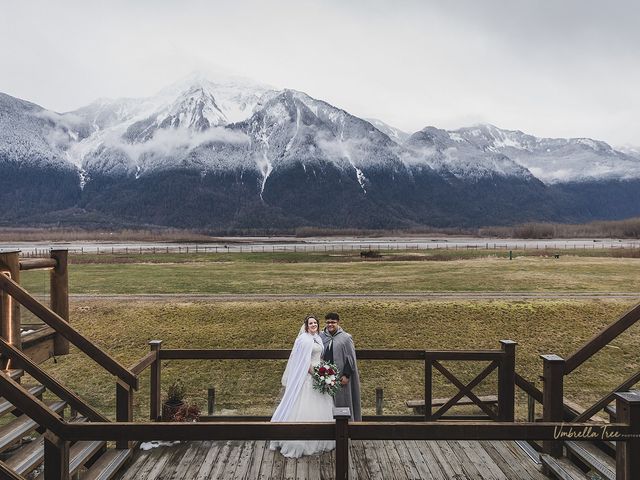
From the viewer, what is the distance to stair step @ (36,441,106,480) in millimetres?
6148

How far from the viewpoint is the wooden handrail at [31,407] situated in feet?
16.2

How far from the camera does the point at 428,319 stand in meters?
22.2

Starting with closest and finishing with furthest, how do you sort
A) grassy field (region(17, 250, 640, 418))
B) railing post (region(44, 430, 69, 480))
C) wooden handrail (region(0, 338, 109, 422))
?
1. railing post (region(44, 430, 69, 480))
2. wooden handrail (region(0, 338, 109, 422))
3. grassy field (region(17, 250, 640, 418))

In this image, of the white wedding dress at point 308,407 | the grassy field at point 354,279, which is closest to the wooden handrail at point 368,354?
the white wedding dress at point 308,407

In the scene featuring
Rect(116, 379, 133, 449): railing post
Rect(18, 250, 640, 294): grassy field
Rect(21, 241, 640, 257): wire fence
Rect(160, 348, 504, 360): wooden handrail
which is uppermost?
Rect(160, 348, 504, 360): wooden handrail

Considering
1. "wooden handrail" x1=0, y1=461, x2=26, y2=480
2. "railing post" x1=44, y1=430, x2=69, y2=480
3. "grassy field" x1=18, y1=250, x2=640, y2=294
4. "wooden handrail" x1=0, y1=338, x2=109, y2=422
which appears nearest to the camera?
"wooden handrail" x1=0, y1=461, x2=26, y2=480

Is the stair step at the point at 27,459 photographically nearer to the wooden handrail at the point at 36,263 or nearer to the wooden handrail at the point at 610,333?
the wooden handrail at the point at 36,263

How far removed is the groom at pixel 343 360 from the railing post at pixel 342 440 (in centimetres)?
274

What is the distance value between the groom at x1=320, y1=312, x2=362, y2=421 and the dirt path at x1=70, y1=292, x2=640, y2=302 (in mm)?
18722

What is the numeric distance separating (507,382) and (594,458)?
81.7 inches

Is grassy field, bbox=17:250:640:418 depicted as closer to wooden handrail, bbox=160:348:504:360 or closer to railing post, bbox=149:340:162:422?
wooden handrail, bbox=160:348:504:360

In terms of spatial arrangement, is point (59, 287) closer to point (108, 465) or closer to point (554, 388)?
point (108, 465)

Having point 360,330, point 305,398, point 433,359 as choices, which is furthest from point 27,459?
point 360,330

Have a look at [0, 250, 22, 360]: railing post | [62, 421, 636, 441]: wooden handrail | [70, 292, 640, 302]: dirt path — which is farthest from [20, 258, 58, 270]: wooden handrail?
[70, 292, 640, 302]: dirt path
